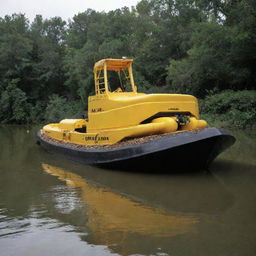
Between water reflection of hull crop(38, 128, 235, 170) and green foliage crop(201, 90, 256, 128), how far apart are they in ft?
27.6

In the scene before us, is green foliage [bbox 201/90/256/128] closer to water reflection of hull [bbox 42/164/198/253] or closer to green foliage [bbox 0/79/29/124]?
water reflection of hull [bbox 42/164/198/253]

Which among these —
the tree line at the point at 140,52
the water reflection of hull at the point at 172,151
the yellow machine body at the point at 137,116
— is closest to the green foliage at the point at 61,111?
the tree line at the point at 140,52

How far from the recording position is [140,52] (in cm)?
2745

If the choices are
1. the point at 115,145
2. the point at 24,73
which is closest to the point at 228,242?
the point at 115,145

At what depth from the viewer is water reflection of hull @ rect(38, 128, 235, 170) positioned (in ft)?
22.7

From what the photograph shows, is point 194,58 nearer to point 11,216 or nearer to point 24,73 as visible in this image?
point 11,216

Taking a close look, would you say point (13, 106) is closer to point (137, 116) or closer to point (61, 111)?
point (61, 111)

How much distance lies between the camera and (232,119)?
15898mm

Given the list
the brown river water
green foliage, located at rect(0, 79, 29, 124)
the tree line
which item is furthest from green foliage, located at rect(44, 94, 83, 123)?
the brown river water

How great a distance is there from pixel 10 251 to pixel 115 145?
4.45 meters

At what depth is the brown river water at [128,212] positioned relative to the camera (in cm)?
383

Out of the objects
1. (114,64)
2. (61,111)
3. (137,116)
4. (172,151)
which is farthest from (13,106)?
(172,151)

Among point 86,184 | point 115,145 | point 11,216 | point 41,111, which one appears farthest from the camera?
point 41,111

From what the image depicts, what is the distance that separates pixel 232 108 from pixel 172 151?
10.5m
